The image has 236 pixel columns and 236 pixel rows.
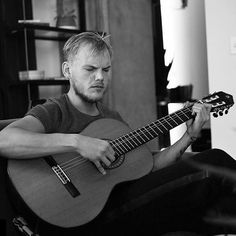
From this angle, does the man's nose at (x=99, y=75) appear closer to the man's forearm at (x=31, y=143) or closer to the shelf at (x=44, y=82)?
the man's forearm at (x=31, y=143)

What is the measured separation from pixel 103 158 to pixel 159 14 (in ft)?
7.90

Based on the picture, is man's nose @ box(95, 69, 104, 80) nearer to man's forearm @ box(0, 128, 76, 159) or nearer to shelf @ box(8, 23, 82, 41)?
man's forearm @ box(0, 128, 76, 159)

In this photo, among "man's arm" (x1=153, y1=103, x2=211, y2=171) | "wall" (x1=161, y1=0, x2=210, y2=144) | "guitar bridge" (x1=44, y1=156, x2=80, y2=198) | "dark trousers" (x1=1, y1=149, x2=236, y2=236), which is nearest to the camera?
"dark trousers" (x1=1, y1=149, x2=236, y2=236)

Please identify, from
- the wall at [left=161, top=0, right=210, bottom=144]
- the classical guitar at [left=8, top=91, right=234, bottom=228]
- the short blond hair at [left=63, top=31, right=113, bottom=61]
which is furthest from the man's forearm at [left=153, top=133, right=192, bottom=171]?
the wall at [left=161, top=0, right=210, bottom=144]

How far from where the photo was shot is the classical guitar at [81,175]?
111 cm

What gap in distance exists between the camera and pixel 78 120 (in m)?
1.37

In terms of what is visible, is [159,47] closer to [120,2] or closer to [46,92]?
[120,2]

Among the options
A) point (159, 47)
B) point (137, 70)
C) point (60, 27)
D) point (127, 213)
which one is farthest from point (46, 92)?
point (127, 213)

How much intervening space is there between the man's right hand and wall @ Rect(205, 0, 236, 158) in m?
1.35

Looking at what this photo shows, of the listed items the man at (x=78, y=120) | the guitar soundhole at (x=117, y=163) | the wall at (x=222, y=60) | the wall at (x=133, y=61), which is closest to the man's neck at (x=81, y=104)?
the man at (x=78, y=120)

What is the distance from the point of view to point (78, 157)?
4.09 feet

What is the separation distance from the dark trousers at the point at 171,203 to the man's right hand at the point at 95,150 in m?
0.13

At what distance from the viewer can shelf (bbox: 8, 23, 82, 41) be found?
8.38 ft

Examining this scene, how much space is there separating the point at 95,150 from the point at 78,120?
8.2 inches
